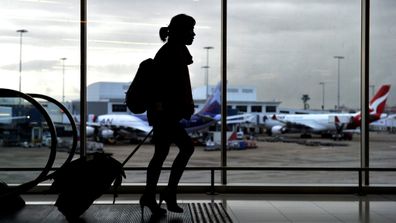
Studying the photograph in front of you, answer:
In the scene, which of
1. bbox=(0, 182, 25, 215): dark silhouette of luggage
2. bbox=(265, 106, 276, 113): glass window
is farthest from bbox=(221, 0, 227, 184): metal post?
bbox=(0, 182, 25, 215): dark silhouette of luggage

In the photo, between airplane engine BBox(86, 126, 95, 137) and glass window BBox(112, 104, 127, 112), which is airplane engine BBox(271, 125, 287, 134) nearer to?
glass window BBox(112, 104, 127, 112)

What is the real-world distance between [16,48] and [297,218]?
3793 mm

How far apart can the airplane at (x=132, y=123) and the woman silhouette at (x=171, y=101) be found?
181 cm

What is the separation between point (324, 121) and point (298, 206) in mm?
2330

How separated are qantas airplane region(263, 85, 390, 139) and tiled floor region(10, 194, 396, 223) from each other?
1142 mm

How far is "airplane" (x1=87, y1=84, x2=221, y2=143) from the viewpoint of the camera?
587cm

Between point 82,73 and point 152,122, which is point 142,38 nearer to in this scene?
point 82,73

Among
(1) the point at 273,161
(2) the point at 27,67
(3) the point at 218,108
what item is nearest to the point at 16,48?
(2) the point at 27,67

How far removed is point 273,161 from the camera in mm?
6520

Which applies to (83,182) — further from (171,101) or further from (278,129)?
(278,129)

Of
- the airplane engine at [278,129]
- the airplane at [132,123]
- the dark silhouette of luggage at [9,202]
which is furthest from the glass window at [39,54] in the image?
the airplane engine at [278,129]

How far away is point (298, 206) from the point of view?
480 cm

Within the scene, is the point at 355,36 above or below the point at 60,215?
above

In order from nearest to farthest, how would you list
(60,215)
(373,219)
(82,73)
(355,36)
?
(60,215), (373,219), (82,73), (355,36)
